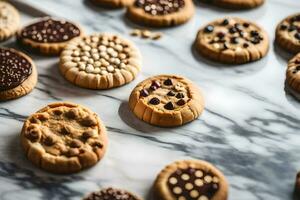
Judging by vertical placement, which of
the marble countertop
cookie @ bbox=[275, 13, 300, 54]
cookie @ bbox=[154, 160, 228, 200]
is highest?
cookie @ bbox=[275, 13, 300, 54]

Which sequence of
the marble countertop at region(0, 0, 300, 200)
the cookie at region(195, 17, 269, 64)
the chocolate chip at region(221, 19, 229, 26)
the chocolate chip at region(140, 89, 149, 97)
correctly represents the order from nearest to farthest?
the marble countertop at region(0, 0, 300, 200)
the chocolate chip at region(140, 89, 149, 97)
the cookie at region(195, 17, 269, 64)
the chocolate chip at region(221, 19, 229, 26)

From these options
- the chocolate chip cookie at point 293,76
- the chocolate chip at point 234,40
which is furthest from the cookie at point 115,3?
the chocolate chip cookie at point 293,76

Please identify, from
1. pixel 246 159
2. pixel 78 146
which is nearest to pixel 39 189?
pixel 78 146

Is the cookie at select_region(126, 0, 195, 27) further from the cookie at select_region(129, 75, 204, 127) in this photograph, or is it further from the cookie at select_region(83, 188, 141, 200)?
the cookie at select_region(83, 188, 141, 200)

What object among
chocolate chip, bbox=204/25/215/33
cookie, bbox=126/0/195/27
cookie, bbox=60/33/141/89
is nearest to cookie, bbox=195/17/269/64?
chocolate chip, bbox=204/25/215/33

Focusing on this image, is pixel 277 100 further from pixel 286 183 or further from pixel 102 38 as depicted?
pixel 102 38

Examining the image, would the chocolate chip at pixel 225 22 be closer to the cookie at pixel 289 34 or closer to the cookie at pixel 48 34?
the cookie at pixel 289 34

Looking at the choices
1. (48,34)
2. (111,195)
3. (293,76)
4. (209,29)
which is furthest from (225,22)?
(111,195)

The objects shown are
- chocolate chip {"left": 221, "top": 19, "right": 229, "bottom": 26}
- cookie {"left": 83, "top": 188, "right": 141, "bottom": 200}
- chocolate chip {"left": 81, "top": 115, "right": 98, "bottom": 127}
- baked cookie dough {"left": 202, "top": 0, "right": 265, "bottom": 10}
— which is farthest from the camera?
baked cookie dough {"left": 202, "top": 0, "right": 265, "bottom": 10}
